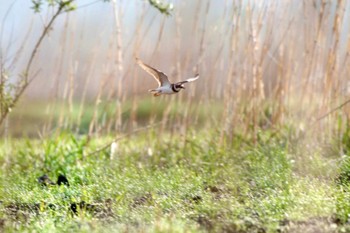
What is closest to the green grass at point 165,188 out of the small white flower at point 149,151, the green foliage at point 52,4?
the small white flower at point 149,151

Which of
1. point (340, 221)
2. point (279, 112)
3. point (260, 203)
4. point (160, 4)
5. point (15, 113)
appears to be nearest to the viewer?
point (340, 221)

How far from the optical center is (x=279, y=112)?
599 cm

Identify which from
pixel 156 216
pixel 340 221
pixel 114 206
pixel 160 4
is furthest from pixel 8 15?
pixel 340 221

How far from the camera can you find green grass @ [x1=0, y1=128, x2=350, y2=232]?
373 cm

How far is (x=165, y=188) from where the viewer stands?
452 cm

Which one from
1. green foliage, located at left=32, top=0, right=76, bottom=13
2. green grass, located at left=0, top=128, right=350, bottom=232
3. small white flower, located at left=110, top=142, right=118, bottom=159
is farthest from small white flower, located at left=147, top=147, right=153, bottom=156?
green foliage, located at left=32, top=0, right=76, bottom=13

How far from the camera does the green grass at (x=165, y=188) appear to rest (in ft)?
12.3

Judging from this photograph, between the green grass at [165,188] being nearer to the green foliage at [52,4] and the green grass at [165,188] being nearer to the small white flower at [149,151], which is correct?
the small white flower at [149,151]

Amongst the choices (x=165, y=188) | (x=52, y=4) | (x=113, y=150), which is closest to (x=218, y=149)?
(x=113, y=150)

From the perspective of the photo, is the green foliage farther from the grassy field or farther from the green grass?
the green grass

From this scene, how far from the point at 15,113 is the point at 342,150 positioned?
372cm

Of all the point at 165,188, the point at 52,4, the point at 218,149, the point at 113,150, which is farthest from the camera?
the point at 113,150

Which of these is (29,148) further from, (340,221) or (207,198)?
(340,221)

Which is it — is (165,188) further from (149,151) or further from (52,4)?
(149,151)
